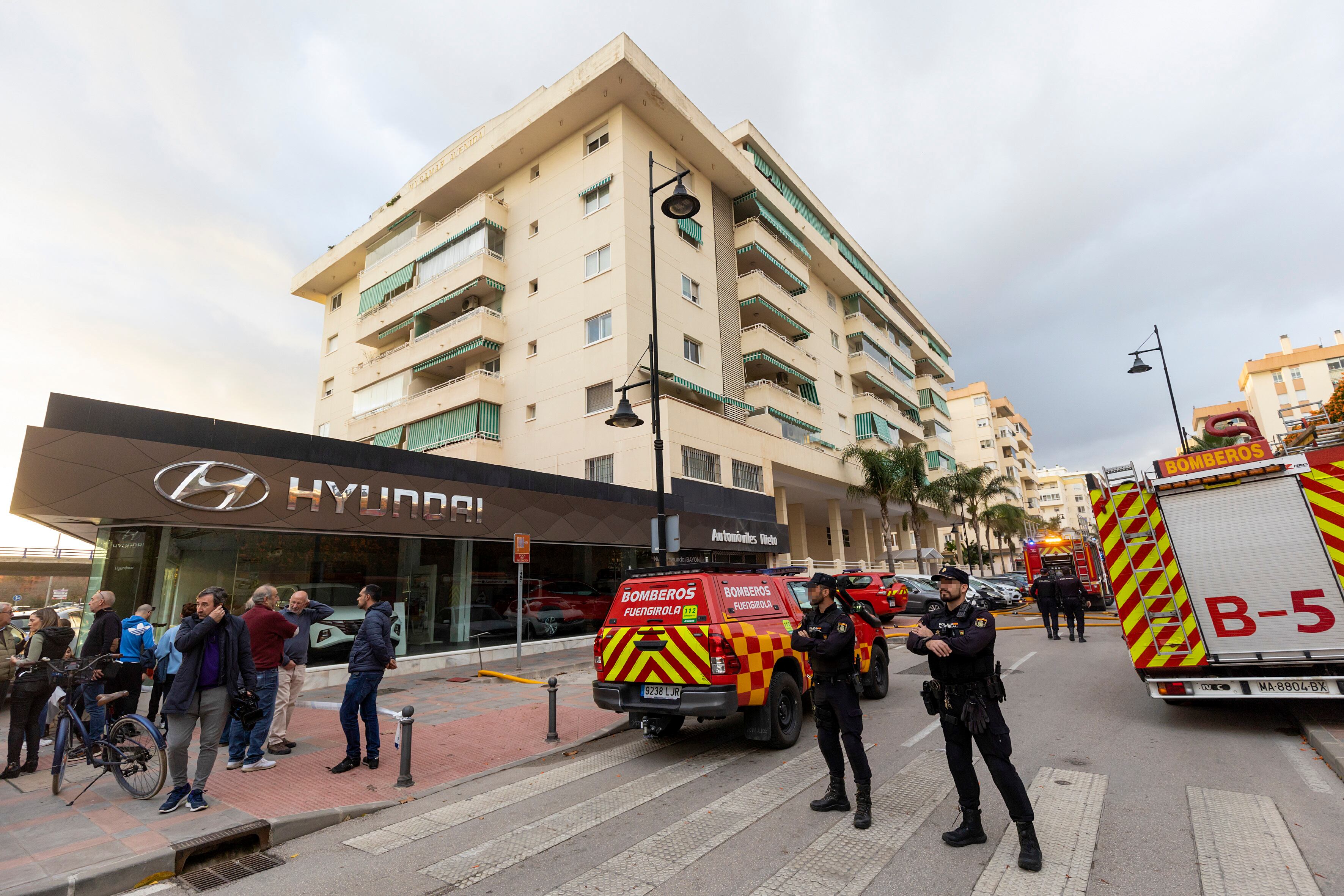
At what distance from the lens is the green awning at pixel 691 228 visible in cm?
2802

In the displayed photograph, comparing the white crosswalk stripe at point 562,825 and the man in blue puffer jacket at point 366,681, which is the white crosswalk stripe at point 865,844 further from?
the man in blue puffer jacket at point 366,681

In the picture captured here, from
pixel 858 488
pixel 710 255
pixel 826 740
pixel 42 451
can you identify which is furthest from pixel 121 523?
pixel 858 488

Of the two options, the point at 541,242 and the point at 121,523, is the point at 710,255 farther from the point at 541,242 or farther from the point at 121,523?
the point at 121,523

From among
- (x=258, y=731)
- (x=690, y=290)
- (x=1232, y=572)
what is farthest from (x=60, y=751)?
(x=690, y=290)

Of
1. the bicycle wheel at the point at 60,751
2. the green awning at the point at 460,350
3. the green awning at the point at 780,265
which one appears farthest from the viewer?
the green awning at the point at 780,265

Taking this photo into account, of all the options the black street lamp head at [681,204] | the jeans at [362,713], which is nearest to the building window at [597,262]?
the black street lamp head at [681,204]

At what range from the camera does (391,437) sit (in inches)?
1212

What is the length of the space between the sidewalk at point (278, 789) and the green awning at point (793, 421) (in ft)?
67.5

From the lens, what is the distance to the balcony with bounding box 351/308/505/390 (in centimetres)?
2788

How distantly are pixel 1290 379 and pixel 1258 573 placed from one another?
9304cm

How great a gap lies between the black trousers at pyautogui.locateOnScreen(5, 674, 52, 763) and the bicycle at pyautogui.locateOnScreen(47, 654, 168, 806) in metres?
0.47

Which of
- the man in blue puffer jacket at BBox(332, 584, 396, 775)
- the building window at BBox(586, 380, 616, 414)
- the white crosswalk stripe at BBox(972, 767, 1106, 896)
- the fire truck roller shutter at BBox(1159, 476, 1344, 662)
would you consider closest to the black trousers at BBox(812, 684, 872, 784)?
the white crosswalk stripe at BBox(972, 767, 1106, 896)

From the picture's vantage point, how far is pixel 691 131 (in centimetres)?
2798

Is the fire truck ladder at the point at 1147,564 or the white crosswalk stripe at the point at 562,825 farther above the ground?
the fire truck ladder at the point at 1147,564
